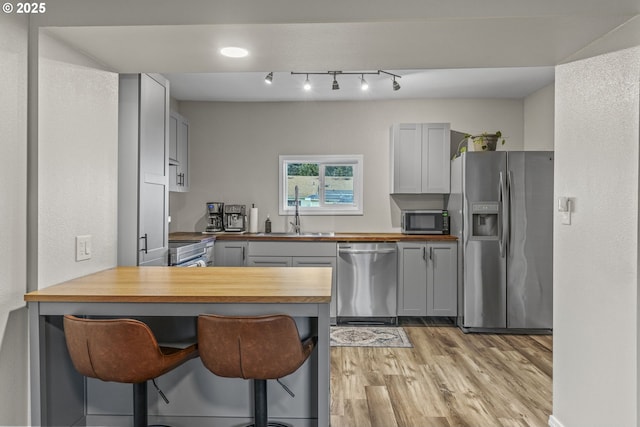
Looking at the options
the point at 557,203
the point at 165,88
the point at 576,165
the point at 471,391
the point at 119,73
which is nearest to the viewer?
the point at 576,165

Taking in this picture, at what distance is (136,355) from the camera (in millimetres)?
1698

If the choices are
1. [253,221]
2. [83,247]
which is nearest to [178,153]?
[253,221]

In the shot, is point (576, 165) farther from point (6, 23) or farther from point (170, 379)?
point (6, 23)

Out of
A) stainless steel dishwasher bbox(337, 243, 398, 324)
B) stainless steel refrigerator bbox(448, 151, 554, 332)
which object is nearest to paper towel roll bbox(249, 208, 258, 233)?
stainless steel dishwasher bbox(337, 243, 398, 324)

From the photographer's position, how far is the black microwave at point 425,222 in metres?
4.80

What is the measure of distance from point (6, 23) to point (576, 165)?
8.74 ft

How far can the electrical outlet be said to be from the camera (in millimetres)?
2174

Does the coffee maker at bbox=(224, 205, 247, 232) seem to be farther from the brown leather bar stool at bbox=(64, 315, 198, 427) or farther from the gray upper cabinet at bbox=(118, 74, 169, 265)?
the brown leather bar stool at bbox=(64, 315, 198, 427)

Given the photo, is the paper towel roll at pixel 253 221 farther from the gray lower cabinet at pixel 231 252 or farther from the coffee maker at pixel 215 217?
the gray lower cabinet at pixel 231 252

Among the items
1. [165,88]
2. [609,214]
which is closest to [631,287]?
[609,214]

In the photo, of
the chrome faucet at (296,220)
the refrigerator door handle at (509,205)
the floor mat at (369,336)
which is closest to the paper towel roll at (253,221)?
the chrome faucet at (296,220)

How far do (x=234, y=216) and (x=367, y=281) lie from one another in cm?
177

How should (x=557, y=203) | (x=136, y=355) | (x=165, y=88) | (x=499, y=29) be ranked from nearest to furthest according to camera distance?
(x=136, y=355), (x=499, y=29), (x=557, y=203), (x=165, y=88)

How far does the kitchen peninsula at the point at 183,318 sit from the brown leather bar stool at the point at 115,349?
0.14 metres
